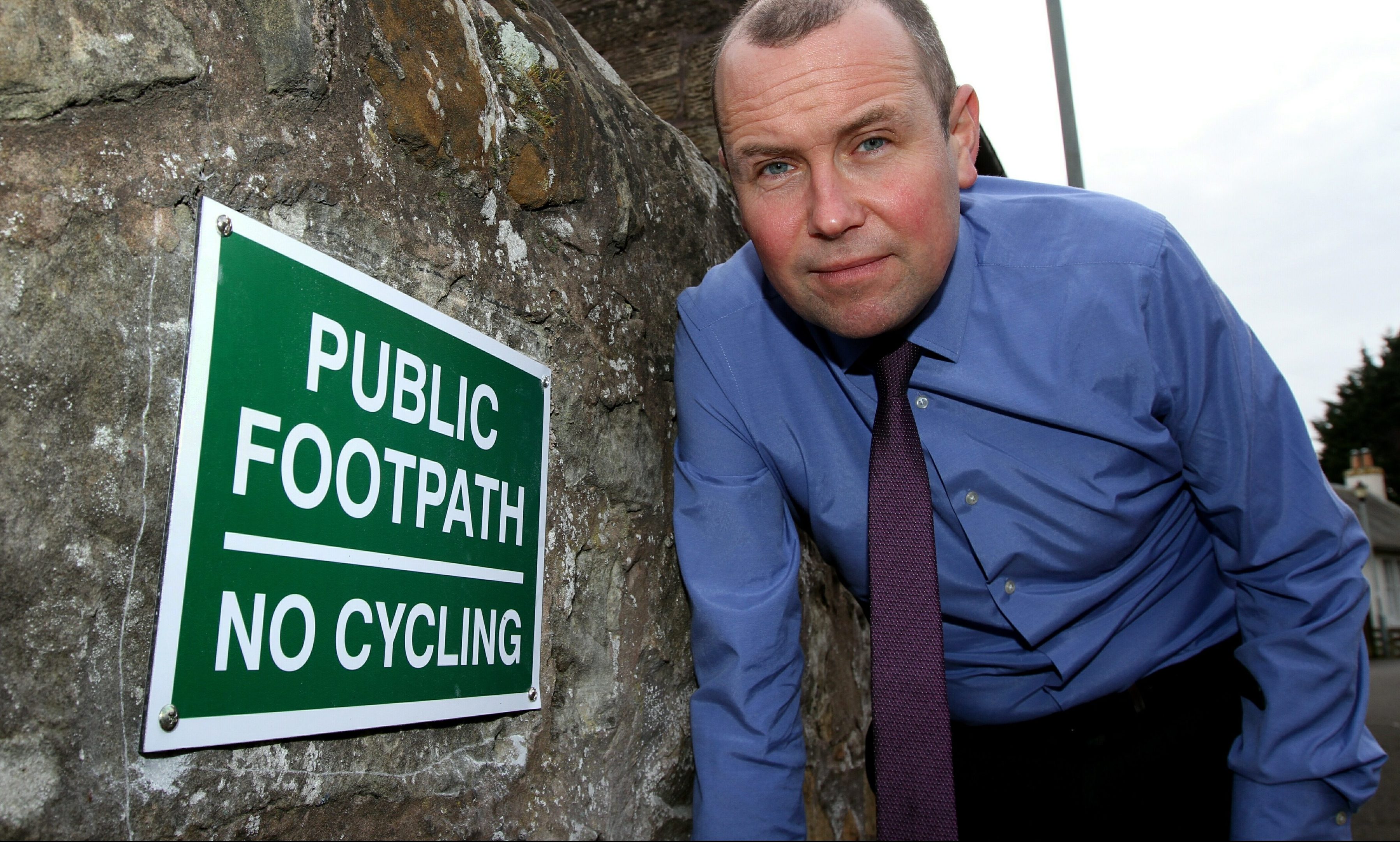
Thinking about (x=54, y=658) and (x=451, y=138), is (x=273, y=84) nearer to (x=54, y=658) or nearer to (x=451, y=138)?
(x=451, y=138)

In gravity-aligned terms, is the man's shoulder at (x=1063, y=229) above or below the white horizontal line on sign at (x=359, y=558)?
above

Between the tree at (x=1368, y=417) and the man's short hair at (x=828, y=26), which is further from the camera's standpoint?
the tree at (x=1368, y=417)

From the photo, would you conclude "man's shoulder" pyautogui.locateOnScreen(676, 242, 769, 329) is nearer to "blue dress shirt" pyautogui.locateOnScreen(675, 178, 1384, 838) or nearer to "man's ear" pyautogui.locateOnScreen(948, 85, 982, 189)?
"blue dress shirt" pyautogui.locateOnScreen(675, 178, 1384, 838)

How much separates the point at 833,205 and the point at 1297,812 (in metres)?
1.08

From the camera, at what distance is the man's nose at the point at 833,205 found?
1270 millimetres

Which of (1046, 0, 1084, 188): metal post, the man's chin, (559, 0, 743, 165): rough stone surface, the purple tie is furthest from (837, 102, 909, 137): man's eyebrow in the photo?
(1046, 0, 1084, 188): metal post

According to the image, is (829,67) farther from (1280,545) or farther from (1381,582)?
(1381,582)

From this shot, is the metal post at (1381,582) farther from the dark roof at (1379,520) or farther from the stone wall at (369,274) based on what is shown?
the stone wall at (369,274)

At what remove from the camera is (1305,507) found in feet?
4.36

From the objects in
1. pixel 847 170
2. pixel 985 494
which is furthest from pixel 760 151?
pixel 985 494

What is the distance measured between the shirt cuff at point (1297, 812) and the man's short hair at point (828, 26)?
1.08m

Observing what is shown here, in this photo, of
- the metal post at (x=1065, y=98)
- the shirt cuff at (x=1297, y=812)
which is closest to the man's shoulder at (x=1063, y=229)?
the shirt cuff at (x=1297, y=812)

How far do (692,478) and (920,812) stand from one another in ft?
1.99

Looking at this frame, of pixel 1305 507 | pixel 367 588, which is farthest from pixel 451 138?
pixel 1305 507
